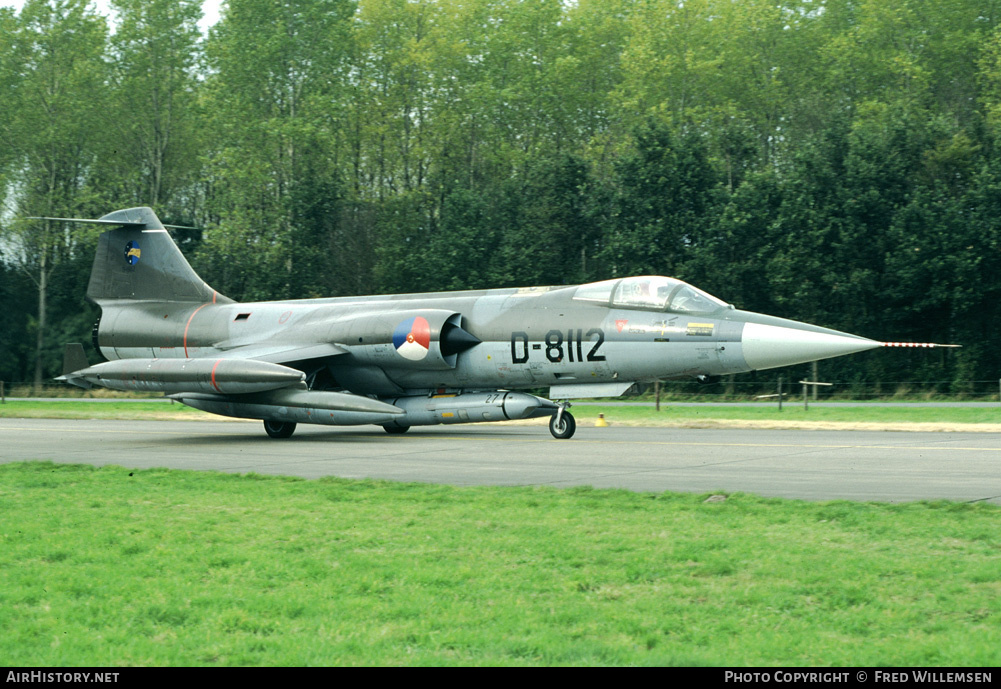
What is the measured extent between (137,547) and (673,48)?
4792 centimetres

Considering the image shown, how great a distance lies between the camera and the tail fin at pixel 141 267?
2541 cm

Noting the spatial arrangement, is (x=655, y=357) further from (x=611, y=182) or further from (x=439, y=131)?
(x=439, y=131)

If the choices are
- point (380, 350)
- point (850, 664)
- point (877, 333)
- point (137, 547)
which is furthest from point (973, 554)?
point (877, 333)

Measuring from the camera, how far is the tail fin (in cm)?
2541

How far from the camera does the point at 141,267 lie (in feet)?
84.2

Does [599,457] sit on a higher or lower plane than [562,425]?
lower

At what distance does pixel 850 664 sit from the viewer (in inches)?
191

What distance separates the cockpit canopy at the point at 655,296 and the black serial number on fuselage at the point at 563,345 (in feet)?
2.48

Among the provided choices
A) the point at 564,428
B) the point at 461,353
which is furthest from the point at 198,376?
the point at 564,428

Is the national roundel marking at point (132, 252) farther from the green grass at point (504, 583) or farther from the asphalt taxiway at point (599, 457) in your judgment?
the green grass at point (504, 583)

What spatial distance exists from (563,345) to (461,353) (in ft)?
7.37

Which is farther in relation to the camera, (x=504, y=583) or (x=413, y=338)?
(x=413, y=338)

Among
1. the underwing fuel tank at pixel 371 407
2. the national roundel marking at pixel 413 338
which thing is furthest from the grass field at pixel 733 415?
the national roundel marking at pixel 413 338

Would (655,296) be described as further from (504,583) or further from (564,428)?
(504,583)
